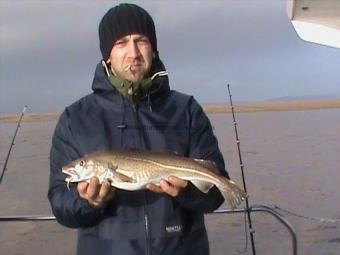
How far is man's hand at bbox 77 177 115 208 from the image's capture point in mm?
2836

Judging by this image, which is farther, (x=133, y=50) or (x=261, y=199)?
(x=261, y=199)

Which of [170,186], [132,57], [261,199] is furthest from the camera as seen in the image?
[261,199]

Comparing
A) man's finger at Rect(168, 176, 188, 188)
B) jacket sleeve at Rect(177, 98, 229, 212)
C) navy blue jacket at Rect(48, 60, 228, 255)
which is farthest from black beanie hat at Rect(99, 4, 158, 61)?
man's finger at Rect(168, 176, 188, 188)

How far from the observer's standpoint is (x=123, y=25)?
3180 millimetres

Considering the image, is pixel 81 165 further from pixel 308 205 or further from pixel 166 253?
pixel 308 205

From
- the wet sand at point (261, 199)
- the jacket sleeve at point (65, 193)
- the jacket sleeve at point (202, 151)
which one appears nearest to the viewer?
the jacket sleeve at point (65, 193)

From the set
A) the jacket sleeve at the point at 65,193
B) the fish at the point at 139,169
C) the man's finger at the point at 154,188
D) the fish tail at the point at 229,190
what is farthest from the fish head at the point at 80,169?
the fish tail at the point at 229,190

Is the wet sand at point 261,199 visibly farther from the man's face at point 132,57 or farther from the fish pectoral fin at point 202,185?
the man's face at point 132,57

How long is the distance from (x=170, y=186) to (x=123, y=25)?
99cm

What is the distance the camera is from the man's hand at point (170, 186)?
2.95 m

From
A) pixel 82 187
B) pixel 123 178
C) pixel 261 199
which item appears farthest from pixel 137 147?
pixel 261 199

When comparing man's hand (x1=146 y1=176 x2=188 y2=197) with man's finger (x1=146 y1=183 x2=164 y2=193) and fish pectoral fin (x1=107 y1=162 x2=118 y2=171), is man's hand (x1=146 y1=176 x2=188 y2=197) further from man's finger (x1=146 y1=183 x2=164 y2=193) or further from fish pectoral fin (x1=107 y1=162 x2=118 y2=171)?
→ fish pectoral fin (x1=107 y1=162 x2=118 y2=171)

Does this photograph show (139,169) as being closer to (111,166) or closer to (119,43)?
(111,166)

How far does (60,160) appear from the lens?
3.11 meters
